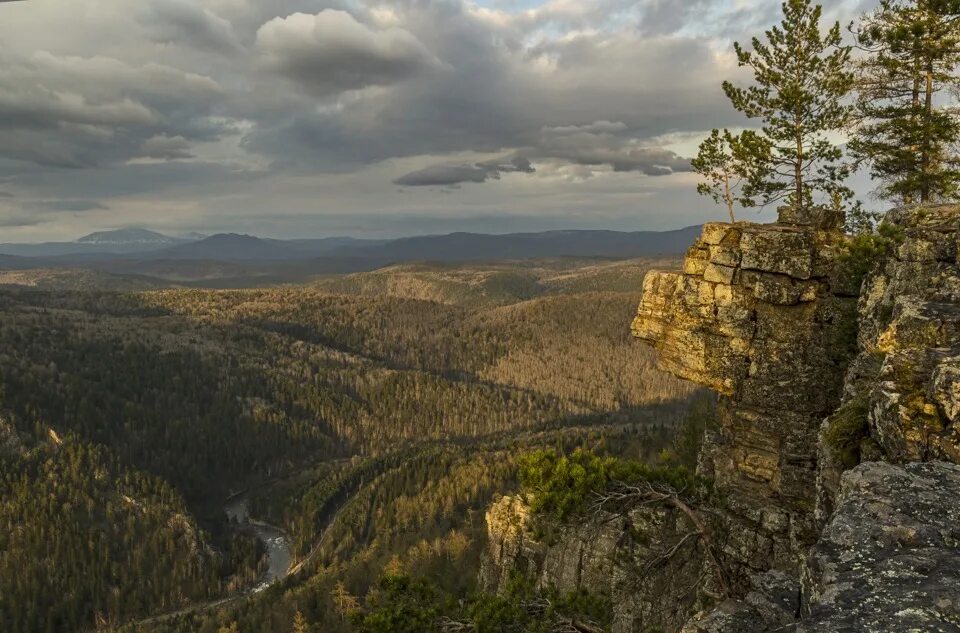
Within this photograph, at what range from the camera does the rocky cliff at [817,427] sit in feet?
31.3

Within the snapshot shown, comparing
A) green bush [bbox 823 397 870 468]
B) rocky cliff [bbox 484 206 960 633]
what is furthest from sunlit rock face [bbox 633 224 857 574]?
green bush [bbox 823 397 870 468]

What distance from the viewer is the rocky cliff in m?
9.55

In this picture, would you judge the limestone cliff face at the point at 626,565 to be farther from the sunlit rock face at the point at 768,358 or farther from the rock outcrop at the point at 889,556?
the rock outcrop at the point at 889,556

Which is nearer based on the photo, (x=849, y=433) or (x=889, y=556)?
(x=889, y=556)

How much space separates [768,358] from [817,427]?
396 cm

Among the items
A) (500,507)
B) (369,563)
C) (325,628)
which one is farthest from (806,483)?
(369,563)

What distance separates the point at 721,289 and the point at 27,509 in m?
253

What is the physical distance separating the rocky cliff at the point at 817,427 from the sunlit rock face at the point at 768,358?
0.22 ft

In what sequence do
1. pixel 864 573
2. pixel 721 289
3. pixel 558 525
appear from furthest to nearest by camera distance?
pixel 721 289
pixel 558 525
pixel 864 573

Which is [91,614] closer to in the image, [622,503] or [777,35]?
[622,503]

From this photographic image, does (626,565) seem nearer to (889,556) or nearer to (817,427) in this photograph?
(817,427)

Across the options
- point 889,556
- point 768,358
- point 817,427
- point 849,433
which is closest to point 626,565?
point 817,427

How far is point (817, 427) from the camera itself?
27.0 metres

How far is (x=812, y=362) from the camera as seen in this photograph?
2734cm
